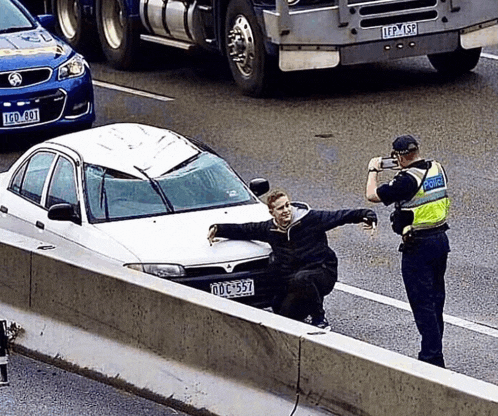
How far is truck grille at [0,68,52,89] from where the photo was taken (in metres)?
17.0

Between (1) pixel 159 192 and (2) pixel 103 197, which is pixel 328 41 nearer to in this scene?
(1) pixel 159 192

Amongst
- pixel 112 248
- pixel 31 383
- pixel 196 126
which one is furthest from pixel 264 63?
pixel 31 383

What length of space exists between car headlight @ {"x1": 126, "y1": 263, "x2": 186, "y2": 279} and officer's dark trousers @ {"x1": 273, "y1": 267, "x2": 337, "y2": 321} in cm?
67

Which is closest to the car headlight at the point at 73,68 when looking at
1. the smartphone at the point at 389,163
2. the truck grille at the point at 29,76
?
the truck grille at the point at 29,76

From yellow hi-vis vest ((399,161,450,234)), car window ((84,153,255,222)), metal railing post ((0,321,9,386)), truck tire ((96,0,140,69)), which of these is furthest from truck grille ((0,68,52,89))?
yellow hi-vis vest ((399,161,450,234))

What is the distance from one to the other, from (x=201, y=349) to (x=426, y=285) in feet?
6.25

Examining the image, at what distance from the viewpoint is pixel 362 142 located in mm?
16875

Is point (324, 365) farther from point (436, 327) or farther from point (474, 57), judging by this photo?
point (474, 57)

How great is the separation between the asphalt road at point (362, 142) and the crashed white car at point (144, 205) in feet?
3.41

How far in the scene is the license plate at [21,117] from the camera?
17.0 metres

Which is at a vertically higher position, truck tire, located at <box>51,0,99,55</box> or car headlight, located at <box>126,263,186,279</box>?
car headlight, located at <box>126,263,186,279</box>

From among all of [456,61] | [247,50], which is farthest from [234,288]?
[456,61]

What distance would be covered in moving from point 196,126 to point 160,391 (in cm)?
951

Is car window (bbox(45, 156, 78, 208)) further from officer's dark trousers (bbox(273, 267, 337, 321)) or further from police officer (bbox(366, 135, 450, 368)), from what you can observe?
police officer (bbox(366, 135, 450, 368))
